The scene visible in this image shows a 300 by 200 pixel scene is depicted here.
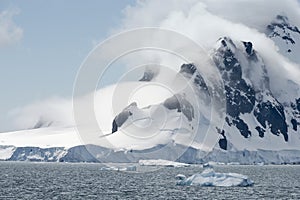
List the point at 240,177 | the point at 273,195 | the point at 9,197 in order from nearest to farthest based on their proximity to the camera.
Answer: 1. the point at 9,197
2. the point at 273,195
3. the point at 240,177

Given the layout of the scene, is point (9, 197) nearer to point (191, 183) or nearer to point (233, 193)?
point (233, 193)

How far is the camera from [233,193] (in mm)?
115562

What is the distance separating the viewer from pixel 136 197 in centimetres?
10450

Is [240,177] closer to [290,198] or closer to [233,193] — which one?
[233,193]

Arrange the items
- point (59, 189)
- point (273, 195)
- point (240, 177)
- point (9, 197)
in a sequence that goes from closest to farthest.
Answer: point (9, 197), point (273, 195), point (59, 189), point (240, 177)

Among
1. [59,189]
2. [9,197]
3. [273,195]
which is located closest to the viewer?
[9,197]

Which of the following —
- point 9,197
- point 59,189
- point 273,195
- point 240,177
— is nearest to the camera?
point 9,197

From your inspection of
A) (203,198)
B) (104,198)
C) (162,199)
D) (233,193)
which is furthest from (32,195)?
(233,193)

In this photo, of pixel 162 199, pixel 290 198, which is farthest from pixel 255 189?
pixel 162 199

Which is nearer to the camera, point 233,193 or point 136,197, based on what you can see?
point 136,197

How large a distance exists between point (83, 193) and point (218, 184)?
36.5m

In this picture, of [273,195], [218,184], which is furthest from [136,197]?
[218,184]

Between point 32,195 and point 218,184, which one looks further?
point 218,184

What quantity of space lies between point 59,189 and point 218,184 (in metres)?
36.0
